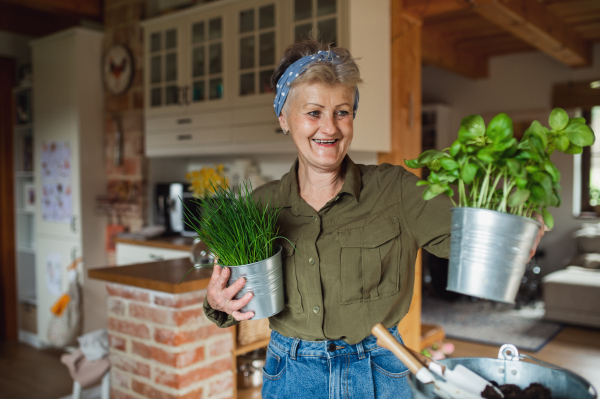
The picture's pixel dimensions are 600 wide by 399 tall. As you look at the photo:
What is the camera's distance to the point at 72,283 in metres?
4.13

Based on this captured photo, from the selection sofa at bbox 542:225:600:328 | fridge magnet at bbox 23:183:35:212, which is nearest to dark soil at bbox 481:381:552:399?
sofa at bbox 542:225:600:328

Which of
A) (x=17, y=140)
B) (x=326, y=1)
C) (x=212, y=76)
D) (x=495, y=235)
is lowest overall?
(x=495, y=235)

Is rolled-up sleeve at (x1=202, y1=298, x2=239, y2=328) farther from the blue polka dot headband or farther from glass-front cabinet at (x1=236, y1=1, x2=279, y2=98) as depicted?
glass-front cabinet at (x1=236, y1=1, x2=279, y2=98)

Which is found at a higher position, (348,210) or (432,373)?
(348,210)

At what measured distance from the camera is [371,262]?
1.22 meters

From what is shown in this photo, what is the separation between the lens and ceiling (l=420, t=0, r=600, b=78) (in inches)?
143

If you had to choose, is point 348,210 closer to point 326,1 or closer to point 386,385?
point 386,385

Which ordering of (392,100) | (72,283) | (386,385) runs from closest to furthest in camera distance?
1. (386,385)
2. (392,100)
3. (72,283)

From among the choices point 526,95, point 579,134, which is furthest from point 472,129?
point 526,95

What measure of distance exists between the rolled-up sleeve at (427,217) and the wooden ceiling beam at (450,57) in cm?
454

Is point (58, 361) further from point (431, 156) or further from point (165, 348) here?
point (431, 156)

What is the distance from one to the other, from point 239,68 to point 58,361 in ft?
9.37

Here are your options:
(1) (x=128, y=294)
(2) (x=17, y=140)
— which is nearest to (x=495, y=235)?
(1) (x=128, y=294)

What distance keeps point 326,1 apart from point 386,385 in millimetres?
2376
